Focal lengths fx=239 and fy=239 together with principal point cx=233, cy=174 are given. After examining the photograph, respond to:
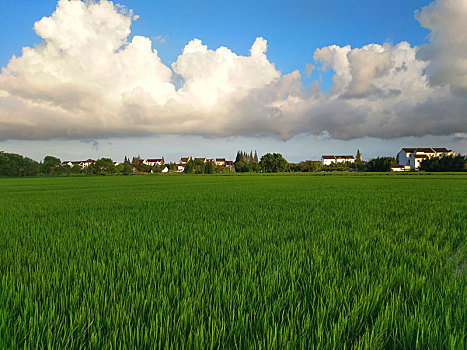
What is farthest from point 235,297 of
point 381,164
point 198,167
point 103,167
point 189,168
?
point 103,167

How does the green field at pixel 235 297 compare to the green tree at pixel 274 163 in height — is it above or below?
below

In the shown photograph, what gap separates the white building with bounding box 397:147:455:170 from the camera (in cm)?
10575

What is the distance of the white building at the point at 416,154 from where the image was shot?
105750 millimetres

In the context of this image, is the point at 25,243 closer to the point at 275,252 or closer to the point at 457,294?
the point at 275,252

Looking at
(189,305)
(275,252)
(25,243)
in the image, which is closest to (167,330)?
(189,305)

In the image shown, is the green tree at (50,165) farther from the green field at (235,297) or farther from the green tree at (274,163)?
the green field at (235,297)

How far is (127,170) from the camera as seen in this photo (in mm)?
101188

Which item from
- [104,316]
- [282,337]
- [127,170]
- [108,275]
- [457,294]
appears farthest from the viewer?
[127,170]

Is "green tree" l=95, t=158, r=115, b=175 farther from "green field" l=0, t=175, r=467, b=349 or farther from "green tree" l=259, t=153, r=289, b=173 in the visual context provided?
"green field" l=0, t=175, r=467, b=349

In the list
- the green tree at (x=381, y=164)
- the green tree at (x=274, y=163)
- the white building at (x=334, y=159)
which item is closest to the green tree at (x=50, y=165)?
the green tree at (x=274, y=163)

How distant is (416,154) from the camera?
107 meters

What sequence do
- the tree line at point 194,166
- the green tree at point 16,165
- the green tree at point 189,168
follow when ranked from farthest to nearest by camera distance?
1. the green tree at point 189,168
2. the green tree at point 16,165
3. the tree line at point 194,166

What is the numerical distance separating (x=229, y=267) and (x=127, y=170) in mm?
107965

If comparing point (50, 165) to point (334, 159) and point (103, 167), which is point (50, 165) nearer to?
point (103, 167)
